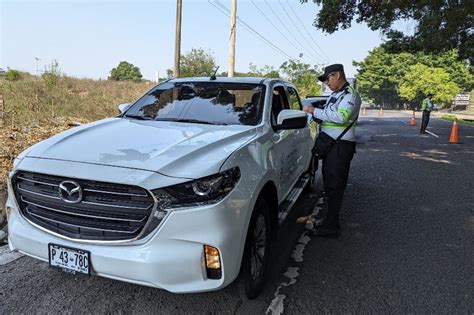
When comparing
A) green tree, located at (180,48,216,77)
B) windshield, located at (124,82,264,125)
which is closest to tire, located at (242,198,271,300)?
windshield, located at (124,82,264,125)

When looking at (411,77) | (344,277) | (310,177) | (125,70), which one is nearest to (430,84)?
(411,77)

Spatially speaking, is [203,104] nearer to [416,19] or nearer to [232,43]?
[232,43]

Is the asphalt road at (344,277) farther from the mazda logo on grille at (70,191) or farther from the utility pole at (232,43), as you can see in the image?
the utility pole at (232,43)

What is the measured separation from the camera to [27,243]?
2.80 metres

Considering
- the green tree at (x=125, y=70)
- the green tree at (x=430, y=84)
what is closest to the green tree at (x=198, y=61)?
the green tree at (x=430, y=84)

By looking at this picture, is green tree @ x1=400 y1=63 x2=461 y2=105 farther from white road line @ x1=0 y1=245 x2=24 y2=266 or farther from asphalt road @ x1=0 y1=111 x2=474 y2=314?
white road line @ x1=0 y1=245 x2=24 y2=266

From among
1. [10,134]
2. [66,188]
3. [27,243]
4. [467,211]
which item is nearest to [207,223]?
[66,188]

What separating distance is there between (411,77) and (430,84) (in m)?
3.94

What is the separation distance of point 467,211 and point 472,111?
52151mm

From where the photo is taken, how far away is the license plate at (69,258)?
2604 millimetres

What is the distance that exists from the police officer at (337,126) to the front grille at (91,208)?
8.31 ft

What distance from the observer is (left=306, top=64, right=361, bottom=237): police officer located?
4.32 m

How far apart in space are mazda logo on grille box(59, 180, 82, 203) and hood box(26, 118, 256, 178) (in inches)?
6.8

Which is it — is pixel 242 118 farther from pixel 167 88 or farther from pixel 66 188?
pixel 66 188
